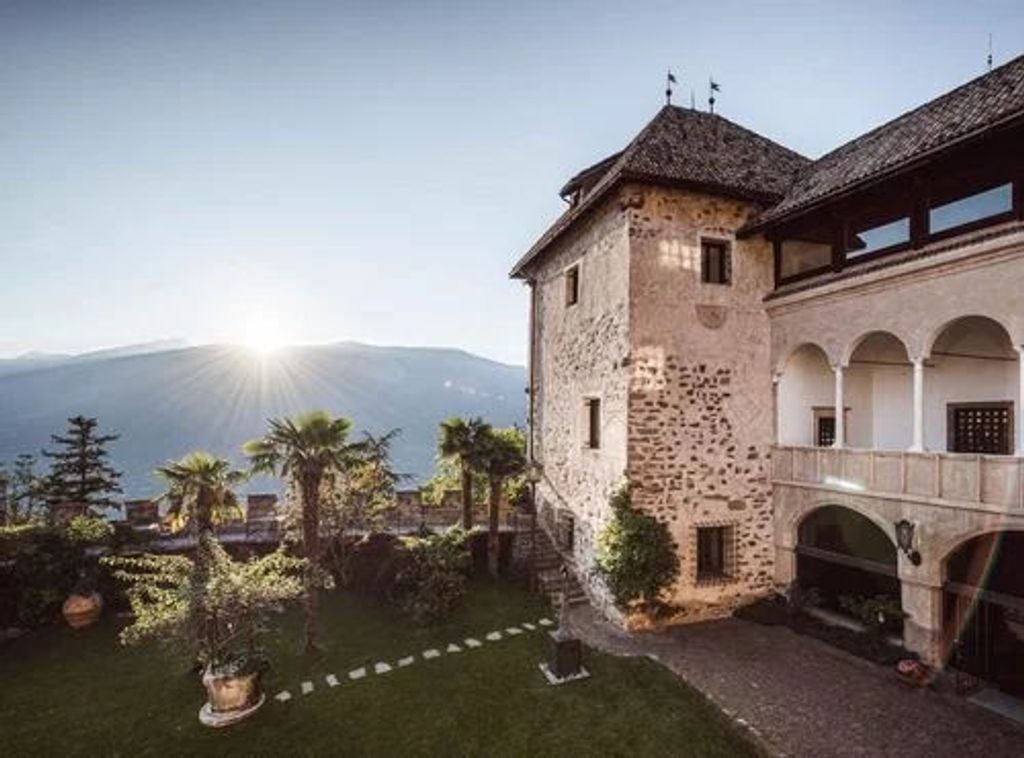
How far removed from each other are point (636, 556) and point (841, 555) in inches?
180

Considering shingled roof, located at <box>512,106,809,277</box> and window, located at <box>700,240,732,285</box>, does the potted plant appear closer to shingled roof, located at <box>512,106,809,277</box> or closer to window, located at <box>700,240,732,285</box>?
shingled roof, located at <box>512,106,809,277</box>

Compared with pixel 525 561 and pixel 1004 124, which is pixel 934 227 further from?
pixel 525 561

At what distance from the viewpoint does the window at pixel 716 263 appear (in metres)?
14.0

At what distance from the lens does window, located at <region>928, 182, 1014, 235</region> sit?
927 centimetres

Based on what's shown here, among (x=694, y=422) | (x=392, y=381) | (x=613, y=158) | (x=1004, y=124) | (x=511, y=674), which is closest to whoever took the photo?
(x=1004, y=124)

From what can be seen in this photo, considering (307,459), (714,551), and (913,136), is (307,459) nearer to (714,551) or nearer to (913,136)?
(714,551)

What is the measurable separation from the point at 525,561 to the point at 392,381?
187 meters

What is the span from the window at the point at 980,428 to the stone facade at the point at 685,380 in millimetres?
3987

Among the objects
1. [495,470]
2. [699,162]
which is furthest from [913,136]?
[495,470]

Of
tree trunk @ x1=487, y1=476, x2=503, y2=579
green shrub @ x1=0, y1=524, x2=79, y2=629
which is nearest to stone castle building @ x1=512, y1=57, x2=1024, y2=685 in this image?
tree trunk @ x1=487, y1=476, x2=503, y2=579

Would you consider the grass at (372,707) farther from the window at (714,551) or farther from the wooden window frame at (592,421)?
the wooden window frame at (592,421)

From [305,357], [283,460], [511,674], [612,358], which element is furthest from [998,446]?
[305,357]

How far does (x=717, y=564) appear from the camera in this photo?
1398 centimetres

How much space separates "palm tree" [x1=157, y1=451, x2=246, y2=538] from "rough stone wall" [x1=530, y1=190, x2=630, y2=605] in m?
8.76
